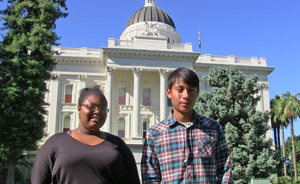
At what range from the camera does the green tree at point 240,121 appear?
59.8 ft

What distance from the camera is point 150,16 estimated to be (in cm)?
4803

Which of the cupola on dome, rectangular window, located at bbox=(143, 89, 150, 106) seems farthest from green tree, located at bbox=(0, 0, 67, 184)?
the cupola on dome

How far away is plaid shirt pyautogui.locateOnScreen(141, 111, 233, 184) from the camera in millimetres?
3260

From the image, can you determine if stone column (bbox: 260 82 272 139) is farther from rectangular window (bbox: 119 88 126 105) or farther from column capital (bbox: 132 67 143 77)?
rectangular window (bbox: 119 88 126 105)

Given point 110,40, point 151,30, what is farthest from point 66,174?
point 151,30

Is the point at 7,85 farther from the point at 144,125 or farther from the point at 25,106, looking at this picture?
the point at 144,125

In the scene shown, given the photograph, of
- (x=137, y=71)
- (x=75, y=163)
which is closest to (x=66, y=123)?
(x=137, y=71)

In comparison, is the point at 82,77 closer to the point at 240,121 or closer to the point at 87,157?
the point at 240,121

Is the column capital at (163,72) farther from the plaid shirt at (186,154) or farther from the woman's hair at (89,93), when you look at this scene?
the plaid shirt at (186,154)

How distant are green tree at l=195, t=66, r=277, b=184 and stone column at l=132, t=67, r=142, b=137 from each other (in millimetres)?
11594

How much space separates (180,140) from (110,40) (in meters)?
30.1

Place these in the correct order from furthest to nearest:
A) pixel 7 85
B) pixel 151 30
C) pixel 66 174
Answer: pixel 151 30, pixel 7 85, pixel 66 174

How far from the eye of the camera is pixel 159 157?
11.1 feet

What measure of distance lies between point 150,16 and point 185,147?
46245 millimetres
